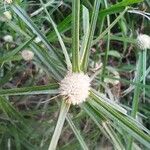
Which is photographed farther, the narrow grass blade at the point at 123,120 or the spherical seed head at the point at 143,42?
the spherical seed head at the point at 143,42

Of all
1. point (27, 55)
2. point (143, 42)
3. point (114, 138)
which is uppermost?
point (27, 55)

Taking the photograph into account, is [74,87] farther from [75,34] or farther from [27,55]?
[27,55]

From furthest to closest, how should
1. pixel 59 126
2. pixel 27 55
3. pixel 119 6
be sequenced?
pixel 27 55, pixel 119 6, pixel 59 126

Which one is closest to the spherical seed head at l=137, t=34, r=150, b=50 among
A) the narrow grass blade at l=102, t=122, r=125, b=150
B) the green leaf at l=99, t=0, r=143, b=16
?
the green leaf at l=99, t=0, r=143, b=16

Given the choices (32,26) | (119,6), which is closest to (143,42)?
(119,6)

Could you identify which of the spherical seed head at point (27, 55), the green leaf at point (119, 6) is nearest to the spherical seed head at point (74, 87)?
the green leaf at point (119, 6)

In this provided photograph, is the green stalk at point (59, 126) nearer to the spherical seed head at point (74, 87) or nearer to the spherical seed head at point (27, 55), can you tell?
the spherical seed head at point (74, 87)

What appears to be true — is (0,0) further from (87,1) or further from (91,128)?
(91,128)

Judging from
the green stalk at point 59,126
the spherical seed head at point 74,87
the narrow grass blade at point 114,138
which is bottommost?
the narrow grass blade at point 114,138

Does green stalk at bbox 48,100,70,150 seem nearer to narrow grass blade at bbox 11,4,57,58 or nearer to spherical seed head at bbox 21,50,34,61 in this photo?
narrow grass blade at bbox 11,4,57,58
